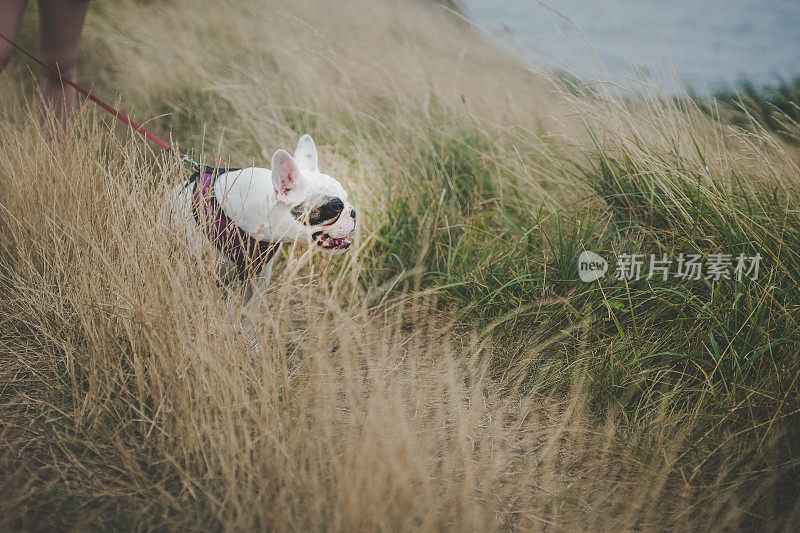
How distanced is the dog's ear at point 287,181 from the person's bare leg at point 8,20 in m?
1.58

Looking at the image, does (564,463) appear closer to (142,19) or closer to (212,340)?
(212,340)

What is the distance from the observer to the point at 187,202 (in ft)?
5.84

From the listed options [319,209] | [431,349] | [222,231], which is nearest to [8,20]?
[222,231]

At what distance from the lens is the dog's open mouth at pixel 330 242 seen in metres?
1.72

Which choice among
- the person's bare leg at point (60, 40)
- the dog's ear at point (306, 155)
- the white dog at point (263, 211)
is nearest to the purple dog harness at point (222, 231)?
the white dog at point (263, 211)

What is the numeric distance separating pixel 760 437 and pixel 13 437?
232 cm

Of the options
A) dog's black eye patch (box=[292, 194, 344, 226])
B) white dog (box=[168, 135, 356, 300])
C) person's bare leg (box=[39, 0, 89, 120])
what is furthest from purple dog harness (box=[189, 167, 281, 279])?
person's bare leg (box=[39, 0, 89, 120])

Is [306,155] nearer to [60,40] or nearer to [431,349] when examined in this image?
[431,349]

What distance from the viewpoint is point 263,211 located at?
1.70m

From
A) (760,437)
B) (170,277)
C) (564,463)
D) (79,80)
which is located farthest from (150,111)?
(760,437)

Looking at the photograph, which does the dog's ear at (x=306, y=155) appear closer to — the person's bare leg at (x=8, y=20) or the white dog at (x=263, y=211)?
the white dog at (x=263, y=211)

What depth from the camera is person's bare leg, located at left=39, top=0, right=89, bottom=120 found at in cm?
236

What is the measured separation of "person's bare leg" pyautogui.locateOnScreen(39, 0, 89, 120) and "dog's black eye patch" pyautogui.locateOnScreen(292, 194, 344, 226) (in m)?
1.51

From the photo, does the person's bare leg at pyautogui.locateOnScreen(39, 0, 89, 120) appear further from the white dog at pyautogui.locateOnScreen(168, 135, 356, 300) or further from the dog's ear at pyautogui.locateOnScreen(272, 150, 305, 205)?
the dog's ear at pyautogui.locateOnScreen(272, 150, 305, 205)
